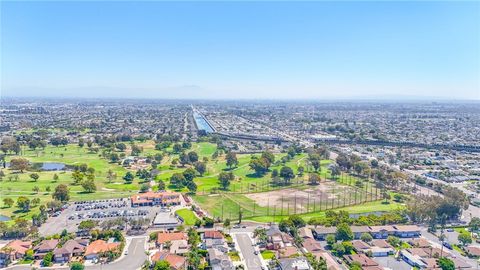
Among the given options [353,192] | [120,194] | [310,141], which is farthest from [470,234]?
[310,141]

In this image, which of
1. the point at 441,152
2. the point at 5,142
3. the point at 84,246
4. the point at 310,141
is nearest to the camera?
the point at 84,246

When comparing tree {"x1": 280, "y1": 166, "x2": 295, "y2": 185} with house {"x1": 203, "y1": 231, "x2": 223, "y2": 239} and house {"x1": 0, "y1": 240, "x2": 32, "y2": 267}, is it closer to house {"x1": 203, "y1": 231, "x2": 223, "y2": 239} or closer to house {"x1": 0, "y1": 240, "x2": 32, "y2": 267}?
house {"x1": 203, "y1": 231, "x2": 223, "y2": 239}

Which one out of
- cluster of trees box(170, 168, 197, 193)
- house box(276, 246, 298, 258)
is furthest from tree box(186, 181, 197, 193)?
house box(276, 246, 298, 258)

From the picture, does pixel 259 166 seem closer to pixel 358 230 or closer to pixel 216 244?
pixel 358 230

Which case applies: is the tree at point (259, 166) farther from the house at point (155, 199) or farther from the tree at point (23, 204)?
the tree at point (23, 204)

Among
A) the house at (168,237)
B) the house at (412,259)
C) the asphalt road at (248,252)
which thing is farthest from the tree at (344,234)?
the house at (168,237)

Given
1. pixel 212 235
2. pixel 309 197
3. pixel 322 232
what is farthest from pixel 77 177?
pixel 322 232

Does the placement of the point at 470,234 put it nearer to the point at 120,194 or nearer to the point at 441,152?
the point at 120,194

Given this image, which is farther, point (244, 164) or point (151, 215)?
point (244, 164)
